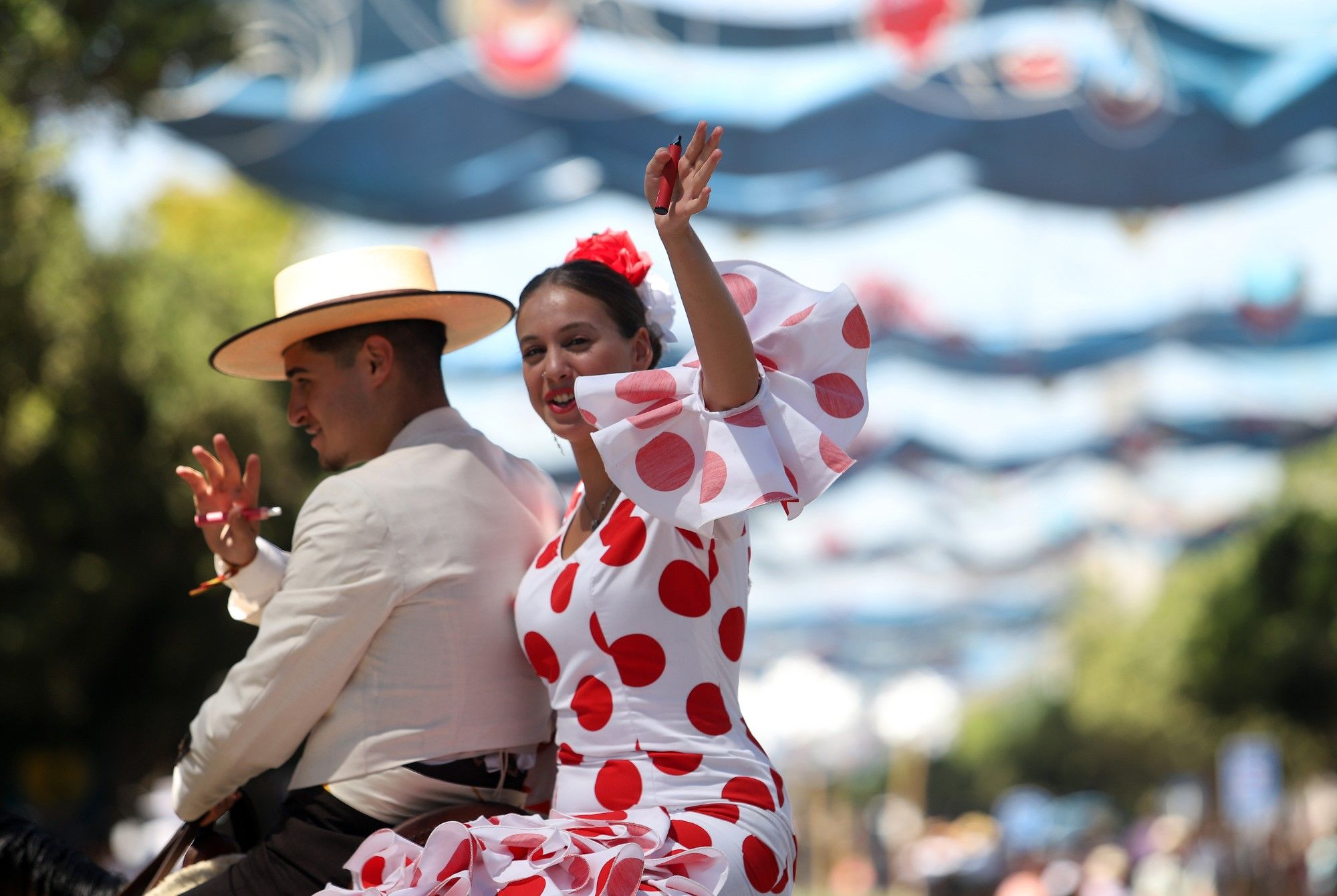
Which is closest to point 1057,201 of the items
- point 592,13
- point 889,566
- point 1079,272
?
point 1079,272

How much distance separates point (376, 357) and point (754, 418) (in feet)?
3.61

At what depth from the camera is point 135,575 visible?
1516cm

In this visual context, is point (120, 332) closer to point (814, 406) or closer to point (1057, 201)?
point (1057, 201)

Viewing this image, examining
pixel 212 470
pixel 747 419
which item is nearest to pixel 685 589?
pixel 747 419

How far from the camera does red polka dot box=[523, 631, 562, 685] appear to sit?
3.01 meters

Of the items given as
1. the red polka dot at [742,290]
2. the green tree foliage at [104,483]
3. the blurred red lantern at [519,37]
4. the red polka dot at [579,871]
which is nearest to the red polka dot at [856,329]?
the red polka dot at [742,290]

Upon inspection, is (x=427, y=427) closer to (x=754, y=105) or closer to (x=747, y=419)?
(x=747, y=419)

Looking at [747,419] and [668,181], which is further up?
[668,181]

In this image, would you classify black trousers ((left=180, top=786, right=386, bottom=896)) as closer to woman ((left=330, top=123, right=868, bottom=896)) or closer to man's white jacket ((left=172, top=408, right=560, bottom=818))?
man's white jacket ((left=172, top=408, right=560, bottom=818))

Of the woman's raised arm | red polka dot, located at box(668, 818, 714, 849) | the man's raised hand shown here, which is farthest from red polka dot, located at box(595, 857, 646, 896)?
the man's raised hand

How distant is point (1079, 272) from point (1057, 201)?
268 centimetres

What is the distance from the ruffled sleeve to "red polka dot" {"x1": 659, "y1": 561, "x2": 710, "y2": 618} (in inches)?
6.3

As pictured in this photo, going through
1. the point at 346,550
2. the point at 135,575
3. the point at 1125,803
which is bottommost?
the point at 1125,803

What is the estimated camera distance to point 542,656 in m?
3.04
